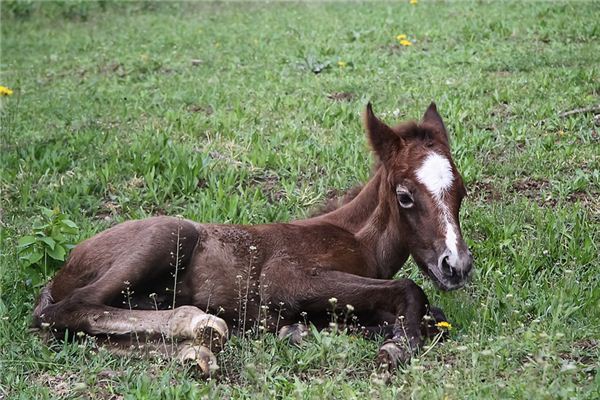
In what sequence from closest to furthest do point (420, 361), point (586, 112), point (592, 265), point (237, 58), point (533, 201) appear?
point (420, 361) < point (592, 265) < point (533, 201) < point (586, 112) < point (237, 58)

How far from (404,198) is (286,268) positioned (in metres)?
0.97

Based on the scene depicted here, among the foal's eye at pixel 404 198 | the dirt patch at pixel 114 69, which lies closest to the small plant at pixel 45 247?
the foal's eye at pixel 404 198

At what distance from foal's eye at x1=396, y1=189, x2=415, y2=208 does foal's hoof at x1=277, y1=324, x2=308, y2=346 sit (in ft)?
3.50

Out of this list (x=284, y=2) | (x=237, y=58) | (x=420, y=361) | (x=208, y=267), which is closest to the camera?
(x=420, y=361)

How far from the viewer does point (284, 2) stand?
18.5 metres

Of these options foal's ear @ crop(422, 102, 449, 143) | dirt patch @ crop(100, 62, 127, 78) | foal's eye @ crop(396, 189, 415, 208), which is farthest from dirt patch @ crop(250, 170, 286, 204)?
dirt patch @ crop(100, 62, 127, 78)

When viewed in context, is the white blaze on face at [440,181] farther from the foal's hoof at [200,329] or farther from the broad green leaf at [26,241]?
the broad green leaf at [26,241]

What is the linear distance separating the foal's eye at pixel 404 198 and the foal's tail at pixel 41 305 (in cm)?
252

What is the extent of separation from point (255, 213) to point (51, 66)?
724 centimetres

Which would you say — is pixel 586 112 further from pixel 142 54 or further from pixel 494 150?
pixel 142 54

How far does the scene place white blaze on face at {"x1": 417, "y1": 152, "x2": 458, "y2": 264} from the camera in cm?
573

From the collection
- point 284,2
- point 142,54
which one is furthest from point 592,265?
point 284,2

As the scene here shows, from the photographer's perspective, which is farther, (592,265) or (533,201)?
(533,201)

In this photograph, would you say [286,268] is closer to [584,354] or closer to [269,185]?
[584,354]
